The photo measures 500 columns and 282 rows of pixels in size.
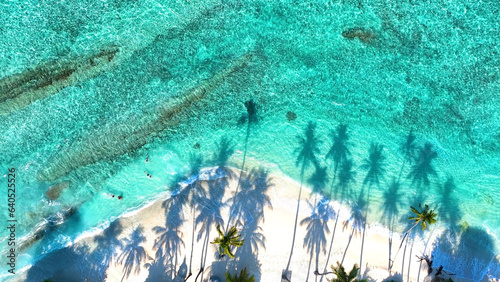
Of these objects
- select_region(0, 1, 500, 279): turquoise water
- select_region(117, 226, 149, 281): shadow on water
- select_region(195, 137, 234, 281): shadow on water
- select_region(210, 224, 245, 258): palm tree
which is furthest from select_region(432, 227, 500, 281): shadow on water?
select_region(117, 226, 149, 281): shadow on water

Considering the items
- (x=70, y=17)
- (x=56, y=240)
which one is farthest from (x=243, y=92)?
(x=56, y=240)

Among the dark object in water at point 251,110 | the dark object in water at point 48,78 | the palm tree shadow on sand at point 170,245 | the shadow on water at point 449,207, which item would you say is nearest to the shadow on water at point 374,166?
the shadow on water at point 449,207

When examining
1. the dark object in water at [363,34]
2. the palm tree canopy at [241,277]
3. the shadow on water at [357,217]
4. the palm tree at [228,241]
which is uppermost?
the dark object in water at [363,34]

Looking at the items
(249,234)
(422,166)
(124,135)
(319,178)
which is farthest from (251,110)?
(422,166)

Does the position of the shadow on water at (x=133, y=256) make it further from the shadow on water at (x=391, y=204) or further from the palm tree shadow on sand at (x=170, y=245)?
the shadow on water at (x=391, y=204)

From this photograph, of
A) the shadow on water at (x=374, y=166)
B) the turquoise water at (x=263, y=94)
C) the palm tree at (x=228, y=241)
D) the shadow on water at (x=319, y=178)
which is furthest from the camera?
the shadow on water at (x=374, y=166)

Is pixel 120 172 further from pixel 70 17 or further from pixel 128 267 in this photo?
pixel 70 17

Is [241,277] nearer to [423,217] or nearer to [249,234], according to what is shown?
[249,234]
